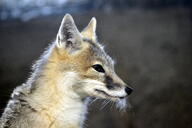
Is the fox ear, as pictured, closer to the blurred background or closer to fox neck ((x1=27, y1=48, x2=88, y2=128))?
fox neck ((x1=27, y1=48, x2=88, y2=128))

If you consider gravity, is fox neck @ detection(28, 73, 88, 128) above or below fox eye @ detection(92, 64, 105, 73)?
below

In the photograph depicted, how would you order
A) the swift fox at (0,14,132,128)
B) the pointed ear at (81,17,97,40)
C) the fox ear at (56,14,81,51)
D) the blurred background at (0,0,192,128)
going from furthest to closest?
the blurred background at (0,0,192,128) < the pointed ear at (81,17,97,40) < the fox ear at (56,14,81,51) < the swift fox at (0,14,132,128)

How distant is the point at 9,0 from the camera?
39.0 feet

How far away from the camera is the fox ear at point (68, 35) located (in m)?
4.95

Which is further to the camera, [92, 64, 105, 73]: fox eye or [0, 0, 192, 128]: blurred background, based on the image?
[0, 0, 192, 128]: blurred background

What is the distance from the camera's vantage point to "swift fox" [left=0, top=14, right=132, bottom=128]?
4.82 meters

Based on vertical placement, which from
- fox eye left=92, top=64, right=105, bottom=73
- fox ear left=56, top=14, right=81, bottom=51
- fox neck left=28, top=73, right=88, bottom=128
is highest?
fox ear left=56, top=14, right=81, bottom=51

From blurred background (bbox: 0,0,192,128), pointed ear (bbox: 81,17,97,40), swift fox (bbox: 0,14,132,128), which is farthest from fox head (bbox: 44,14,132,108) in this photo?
blurred background (bbox: 0,0,192,128)

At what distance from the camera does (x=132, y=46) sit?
511 inches

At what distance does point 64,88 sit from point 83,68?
0.26m

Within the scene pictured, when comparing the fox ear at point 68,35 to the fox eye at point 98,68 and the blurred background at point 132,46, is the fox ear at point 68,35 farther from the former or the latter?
the blurred background at point 132,46

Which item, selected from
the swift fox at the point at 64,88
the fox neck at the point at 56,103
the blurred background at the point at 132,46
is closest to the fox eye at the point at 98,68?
the swift fox at the point at 64,88

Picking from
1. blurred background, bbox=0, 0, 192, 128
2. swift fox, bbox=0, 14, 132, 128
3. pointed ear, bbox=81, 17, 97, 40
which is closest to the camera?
swift fox, bbox=0, 14, 132, 128

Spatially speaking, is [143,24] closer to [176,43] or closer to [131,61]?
[176,43]
